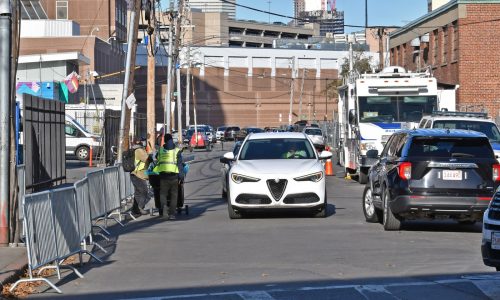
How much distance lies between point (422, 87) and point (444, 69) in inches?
876

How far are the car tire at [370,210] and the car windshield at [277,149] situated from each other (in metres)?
1.74

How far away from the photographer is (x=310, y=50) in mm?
128625

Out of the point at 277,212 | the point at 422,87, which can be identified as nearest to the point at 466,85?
the point at 422,87

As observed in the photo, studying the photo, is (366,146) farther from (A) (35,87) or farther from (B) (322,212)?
(A) (35,87)

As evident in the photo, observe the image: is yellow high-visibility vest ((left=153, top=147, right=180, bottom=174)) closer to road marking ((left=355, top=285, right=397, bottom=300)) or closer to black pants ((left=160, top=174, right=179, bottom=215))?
black pants ((left=160, top=174, right=179, bottom=215))

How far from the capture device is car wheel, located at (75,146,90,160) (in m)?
45.8

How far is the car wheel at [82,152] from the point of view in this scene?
45.8 meters

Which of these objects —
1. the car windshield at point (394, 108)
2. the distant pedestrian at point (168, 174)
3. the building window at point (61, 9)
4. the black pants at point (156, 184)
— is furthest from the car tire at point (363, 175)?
the building window at point (61, 9)

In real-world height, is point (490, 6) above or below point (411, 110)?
above

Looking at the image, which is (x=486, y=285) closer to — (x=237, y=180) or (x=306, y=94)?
(x=237, y=180)

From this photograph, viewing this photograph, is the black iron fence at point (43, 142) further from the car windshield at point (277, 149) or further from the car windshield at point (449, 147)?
the car windshield at point (449, 147)

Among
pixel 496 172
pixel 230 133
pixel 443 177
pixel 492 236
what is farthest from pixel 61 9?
pixel 492 236

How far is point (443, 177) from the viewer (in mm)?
15711

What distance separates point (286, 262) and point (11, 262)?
3712 millimetres
